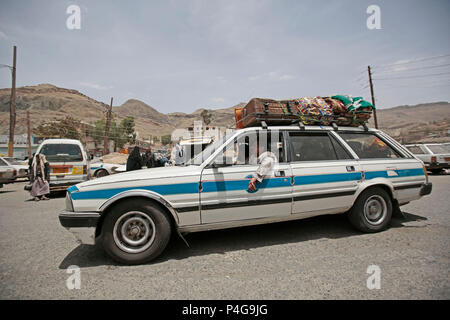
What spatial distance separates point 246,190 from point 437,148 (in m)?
12.6

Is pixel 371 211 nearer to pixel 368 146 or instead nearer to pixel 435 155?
pixel 368 146

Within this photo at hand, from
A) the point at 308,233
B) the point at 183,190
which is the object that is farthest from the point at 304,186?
the point at 183,190

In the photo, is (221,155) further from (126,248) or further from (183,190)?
(126,248)

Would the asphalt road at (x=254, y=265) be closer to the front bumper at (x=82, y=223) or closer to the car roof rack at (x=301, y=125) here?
the front bumper at (x=82, y=223)

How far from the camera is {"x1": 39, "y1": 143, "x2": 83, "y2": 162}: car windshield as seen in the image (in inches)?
305

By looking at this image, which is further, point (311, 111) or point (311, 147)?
point (311, 111)

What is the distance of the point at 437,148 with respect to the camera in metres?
10.7

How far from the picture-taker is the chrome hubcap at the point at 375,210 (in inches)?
135

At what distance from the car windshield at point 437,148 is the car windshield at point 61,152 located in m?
15.2

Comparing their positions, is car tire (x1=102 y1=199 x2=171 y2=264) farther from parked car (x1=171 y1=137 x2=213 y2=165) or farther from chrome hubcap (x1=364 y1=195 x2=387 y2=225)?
chrome hubcap (x1=364 y1=195 x2=387 y2=225)

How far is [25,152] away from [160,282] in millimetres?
51580

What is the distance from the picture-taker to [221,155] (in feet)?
9.51

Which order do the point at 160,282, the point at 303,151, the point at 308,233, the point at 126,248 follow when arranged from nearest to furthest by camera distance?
1. the point at 160,282
2. the point at 126,248
3. the point at 303,151
4. the point at 308,233

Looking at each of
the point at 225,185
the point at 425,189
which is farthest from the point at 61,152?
the point at 425,189
